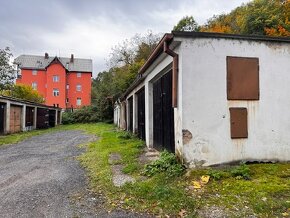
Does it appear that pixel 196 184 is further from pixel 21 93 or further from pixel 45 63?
pixel 45 63

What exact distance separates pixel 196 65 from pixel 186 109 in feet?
3.48

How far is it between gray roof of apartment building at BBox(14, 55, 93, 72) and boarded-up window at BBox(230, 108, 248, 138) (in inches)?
1994

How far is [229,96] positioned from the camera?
255 inches

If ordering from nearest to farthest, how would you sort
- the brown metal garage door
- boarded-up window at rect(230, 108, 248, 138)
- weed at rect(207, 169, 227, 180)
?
weed at rect(207, 169, 227, 180), boarded-up window at rect(230, 108, 248, 138), the brown metal garage door

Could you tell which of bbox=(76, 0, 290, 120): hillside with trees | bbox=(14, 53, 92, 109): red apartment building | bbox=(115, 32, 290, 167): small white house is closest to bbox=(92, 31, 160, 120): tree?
bbox=(76, 0, 290, 120): hillside with trees

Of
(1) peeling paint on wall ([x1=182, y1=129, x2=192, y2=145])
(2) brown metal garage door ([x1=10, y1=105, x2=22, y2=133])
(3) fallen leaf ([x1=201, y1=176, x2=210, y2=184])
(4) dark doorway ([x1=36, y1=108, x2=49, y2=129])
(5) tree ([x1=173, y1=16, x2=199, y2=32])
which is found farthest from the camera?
(5) tree ([x1=173, y1=16, x2=199, y2=32])

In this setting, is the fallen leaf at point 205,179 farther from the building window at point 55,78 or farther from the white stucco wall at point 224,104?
the building window at point 55,78

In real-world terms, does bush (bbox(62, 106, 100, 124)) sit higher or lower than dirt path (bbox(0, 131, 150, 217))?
higher

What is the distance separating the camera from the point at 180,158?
636cm

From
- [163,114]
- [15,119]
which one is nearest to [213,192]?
[163,114]

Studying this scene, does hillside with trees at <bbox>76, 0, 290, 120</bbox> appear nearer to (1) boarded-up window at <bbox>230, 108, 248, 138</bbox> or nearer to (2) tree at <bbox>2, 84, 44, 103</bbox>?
(2) tree at <bbox>2, 84, 44, 103</bbox>

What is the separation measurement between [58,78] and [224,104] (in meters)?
49.1

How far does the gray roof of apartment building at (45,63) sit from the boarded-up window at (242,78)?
50.4 m

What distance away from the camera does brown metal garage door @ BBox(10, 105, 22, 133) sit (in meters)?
20.0
